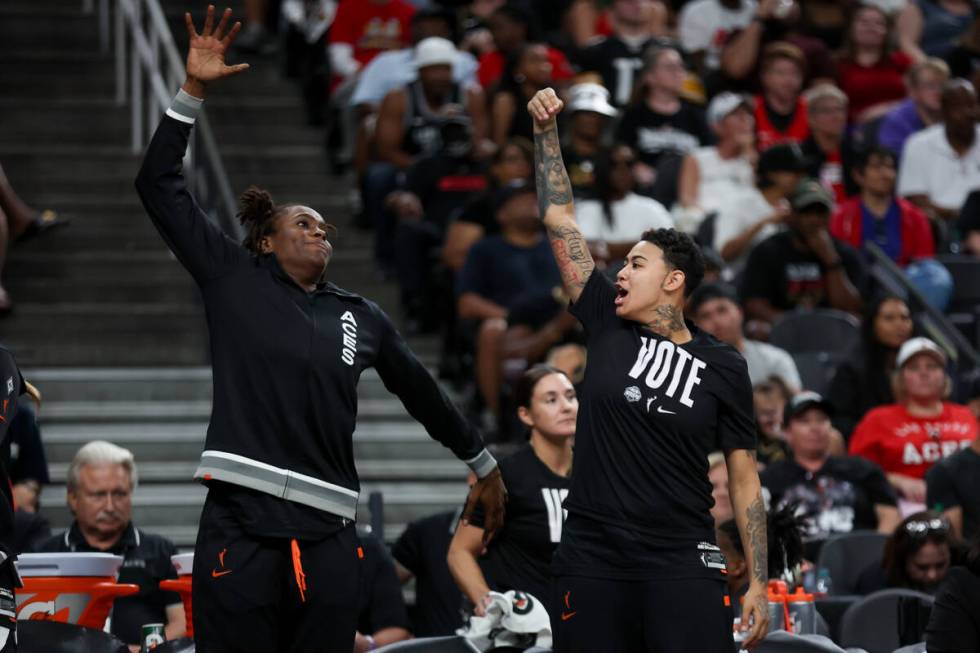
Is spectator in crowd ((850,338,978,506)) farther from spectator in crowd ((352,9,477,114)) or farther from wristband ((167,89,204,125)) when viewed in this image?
wristband ((167,89,204,125))

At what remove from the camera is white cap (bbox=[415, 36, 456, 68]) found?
12781mm

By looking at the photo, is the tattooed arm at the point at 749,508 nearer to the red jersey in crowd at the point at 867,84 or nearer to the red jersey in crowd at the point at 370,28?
the red jersey in crowd at the point at 370,28

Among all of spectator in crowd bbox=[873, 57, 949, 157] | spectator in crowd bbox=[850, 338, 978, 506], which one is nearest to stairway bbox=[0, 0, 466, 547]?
spectator in crowd bbox=[850, 338, 978, 506]

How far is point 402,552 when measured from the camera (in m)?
8.53

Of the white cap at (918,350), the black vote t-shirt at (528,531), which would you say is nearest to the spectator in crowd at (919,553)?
the black vote t-shirt at (528,531)

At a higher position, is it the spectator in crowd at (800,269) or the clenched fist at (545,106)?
the clenched fist at (545,106)

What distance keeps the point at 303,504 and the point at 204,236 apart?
0.89 meters

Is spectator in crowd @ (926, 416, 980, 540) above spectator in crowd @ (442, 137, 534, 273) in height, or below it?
below

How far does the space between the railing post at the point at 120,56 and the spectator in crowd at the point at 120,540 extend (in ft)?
19.5

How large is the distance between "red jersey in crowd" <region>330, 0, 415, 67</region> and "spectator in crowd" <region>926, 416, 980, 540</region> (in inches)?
239

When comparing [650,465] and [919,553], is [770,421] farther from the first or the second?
[650,465]

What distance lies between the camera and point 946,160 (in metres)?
13.3

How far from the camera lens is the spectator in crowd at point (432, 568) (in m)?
8.49

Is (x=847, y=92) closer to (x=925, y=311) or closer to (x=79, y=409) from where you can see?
(x=925, y=311)
